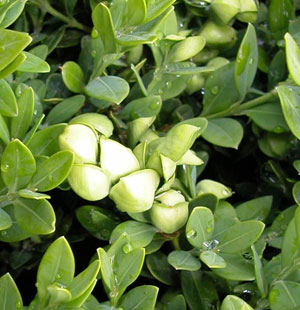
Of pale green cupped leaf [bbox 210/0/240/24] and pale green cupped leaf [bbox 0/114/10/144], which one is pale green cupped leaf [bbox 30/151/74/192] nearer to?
pale green cupped leaf [bbox 0/114/10/144]

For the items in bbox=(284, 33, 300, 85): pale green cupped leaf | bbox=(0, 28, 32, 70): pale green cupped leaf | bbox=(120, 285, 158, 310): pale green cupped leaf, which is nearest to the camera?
bbox=(0, 28, 32, 70): pale green cupped leaf

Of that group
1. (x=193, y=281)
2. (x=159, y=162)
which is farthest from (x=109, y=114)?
(x=193, y=281)

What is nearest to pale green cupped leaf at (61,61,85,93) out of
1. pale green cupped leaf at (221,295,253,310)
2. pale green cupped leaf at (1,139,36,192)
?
pale green cupped leaf at (1,139,36,192)

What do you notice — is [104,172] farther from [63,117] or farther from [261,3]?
[261,3]

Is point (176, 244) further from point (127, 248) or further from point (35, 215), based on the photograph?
point (35, 215)

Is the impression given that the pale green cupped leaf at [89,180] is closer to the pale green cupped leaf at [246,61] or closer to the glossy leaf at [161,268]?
the glossy leaf at [161,268]

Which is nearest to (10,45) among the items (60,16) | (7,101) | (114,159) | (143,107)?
(7,101)

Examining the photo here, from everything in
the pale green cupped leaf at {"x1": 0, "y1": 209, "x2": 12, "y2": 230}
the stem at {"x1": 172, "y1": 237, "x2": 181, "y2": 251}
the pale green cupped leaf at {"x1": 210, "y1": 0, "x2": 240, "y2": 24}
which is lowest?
the stem at {"x1": 172, "y1": 237, "x2": 181, "y2": 251}
